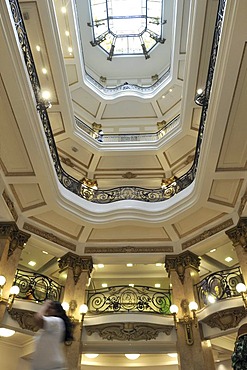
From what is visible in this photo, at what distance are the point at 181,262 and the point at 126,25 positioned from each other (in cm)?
1121

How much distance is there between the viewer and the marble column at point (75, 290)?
7164 millimetres

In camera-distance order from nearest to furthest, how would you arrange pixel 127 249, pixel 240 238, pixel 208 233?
pixel 240 238 < pixel 208 233 < pixel 127 249

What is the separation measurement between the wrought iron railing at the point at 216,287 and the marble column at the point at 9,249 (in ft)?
16.2

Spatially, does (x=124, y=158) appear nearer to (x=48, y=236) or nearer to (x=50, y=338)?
(x=48, y=236)

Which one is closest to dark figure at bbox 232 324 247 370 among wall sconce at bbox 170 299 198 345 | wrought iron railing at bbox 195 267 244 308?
wall sconce at bbox 170 299 198 345

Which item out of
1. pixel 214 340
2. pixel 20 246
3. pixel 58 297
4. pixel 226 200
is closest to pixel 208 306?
pixel 214 340

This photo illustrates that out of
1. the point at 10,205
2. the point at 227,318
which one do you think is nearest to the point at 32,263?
the point at 10,205

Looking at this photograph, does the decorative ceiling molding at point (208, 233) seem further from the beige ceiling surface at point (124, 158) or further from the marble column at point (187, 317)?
the marble column at point (187, 317)

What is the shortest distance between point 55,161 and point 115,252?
133 inches

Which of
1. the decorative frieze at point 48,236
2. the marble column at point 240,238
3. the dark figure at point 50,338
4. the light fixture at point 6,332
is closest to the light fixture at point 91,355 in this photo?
the light fixture at point 6,332

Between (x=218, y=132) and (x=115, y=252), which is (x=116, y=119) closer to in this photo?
(x=115, y=252)

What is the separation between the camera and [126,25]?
13.9 m

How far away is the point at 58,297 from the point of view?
8.20 meters

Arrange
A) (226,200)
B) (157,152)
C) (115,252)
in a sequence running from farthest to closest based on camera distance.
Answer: (157,152) → (115,252) → (226,200)
